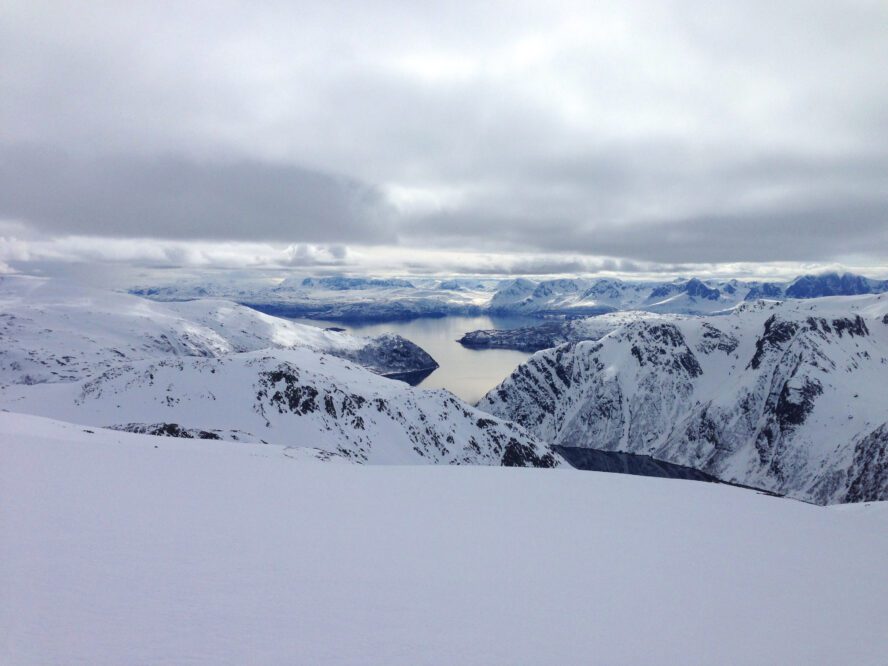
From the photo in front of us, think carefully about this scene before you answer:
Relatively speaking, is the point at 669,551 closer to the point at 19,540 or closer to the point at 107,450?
the point at 19,540

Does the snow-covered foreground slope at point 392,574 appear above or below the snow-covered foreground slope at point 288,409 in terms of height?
above

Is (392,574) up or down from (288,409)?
up

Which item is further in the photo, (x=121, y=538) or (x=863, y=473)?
(x=863, y=473)

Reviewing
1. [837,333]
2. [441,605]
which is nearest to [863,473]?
[837,333]

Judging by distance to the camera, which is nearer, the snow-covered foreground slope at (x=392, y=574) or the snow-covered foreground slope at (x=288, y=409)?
the snow-covered foreground slope at (x=392, y=574)

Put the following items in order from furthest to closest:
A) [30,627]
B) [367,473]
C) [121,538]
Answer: [367,473] < [121,538] < [30,627]
